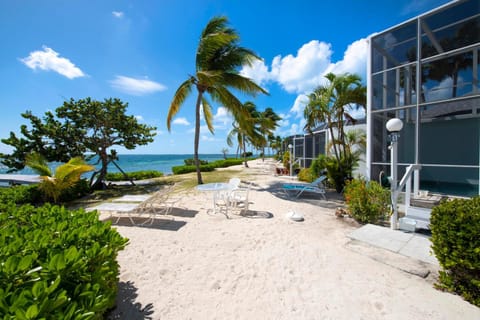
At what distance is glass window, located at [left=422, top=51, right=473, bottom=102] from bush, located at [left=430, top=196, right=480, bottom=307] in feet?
20.2

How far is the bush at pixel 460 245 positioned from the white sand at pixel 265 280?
178mm

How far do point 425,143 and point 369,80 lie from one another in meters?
5.70

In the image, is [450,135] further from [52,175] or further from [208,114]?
[52,175]

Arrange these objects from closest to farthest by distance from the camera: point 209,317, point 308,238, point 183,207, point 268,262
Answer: point 209,317 < point 268,262 < point 308,238 < point 183,207

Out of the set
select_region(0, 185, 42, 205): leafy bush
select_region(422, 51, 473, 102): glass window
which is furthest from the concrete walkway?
select_region(0, 185, 42, 205): leafy bush

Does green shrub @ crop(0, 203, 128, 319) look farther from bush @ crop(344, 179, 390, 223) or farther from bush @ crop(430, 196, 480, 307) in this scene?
bush @ crop(344, 179, 390, 223)

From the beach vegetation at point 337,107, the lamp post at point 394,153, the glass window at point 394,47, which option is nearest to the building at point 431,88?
the glass window at point 394,47

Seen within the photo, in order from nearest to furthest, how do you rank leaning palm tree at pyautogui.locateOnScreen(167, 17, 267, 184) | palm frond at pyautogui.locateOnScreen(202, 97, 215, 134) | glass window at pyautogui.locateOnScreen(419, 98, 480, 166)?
glass window at pyautogui.locateOnScreen(419, 98, 480, 166) → leaning palm tree at pyautogui.locateOnScreen(167, 17, 267, 184) → palm frond at pyautogui.locateOnScreen(202, 97, 215, 134)

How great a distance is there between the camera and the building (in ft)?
18.7

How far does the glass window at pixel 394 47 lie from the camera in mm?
6227

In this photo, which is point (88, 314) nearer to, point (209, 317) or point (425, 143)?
point (209, 317)

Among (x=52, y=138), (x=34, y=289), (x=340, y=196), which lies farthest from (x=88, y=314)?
(x=52, y=138)

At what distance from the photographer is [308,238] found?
12.8 ft

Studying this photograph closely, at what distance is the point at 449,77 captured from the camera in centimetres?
675
